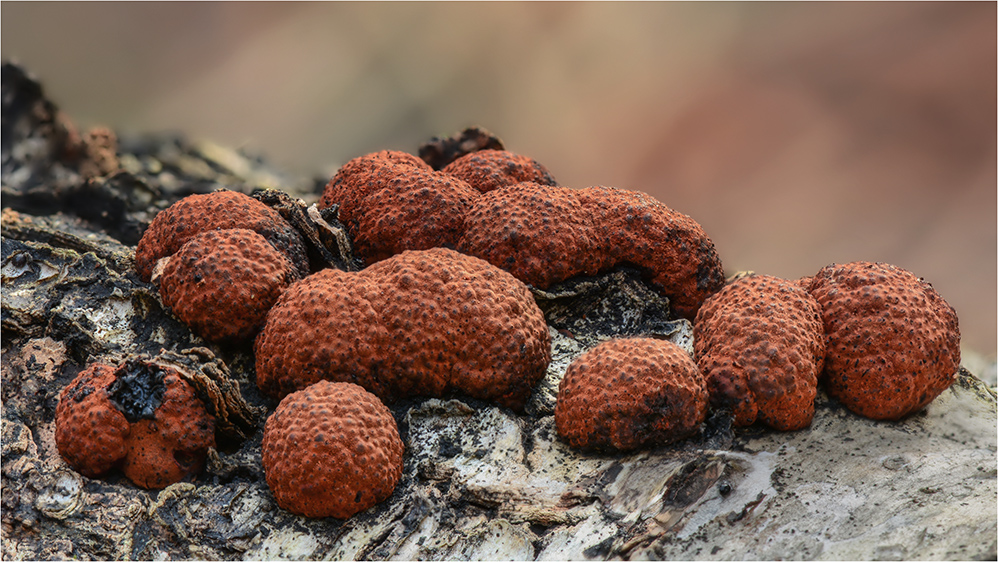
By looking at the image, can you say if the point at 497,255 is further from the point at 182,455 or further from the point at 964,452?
the point at 964,452

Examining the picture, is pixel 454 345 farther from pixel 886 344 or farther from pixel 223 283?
pixel 886 344

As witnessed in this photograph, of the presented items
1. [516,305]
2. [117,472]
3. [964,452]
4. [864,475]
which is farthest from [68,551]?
[964,452]

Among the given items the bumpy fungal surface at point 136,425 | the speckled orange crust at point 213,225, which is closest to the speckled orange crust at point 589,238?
the speckled orange crust at point 213,225

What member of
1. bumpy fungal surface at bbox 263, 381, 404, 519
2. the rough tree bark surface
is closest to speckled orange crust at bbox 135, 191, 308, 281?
the rough tree bark surface

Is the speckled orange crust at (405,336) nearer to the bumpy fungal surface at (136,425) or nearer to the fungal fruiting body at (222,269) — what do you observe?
the fungal fruiting body at (222,269)

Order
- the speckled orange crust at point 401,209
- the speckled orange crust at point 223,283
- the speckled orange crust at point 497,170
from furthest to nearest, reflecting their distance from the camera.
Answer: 1. the speckled orange crust at point 497,170
2. the speckled orange crust at point 401,209
3. the speckled orange crust at point 223,283

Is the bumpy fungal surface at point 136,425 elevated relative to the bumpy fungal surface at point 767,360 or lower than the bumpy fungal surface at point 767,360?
lower
